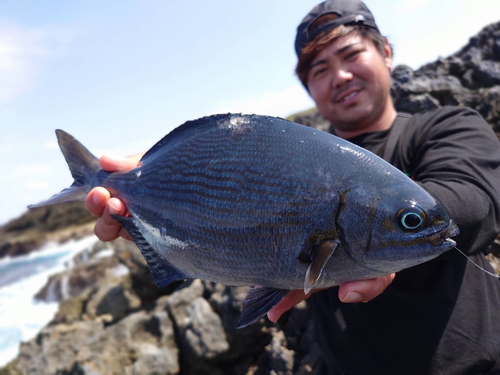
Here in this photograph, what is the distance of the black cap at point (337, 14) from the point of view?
296 cm

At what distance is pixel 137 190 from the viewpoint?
2.13 m

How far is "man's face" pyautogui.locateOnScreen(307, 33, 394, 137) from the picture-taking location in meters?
2.97

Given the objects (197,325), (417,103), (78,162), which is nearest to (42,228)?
(197,325)

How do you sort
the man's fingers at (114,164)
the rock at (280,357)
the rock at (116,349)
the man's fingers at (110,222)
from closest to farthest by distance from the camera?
the man's fingers at (110,222) → the man's fingers at (114,164) → the rock at (280,357) → the rock at (116,349)

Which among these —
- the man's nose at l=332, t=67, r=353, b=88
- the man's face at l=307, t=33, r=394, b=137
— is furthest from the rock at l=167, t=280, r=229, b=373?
the man's nose at l=332, t=67, r=353, b=88

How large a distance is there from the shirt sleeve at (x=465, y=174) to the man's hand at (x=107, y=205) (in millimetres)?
1787

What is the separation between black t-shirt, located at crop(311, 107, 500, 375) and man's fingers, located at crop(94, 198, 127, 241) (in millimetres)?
1693

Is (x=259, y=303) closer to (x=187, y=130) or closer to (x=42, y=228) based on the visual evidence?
(x=187, y=130)

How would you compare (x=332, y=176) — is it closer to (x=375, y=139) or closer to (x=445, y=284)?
(x=445, y=284)

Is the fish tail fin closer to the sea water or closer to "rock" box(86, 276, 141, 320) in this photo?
"rock" box(86, 276, 141, 320)

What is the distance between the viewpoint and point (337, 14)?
301 centimetres

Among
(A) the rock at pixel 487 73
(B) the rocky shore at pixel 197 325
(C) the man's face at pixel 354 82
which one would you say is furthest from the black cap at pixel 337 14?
(A) the rock at pixel 487 73

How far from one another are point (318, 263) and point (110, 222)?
1568 mm

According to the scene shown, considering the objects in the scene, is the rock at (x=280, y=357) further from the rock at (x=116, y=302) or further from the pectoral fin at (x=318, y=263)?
the rock at (x=116, y=302)
